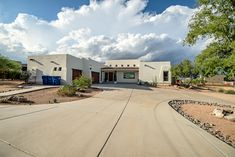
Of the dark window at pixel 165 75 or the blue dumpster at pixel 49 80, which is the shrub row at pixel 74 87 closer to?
the blue dumpster at pixel 49 80

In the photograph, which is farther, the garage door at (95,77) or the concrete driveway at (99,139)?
the garage door at (95,77)

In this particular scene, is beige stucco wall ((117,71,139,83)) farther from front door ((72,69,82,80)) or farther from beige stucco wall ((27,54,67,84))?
beige stucco wall ((27,54,67,84))

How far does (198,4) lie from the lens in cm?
1294

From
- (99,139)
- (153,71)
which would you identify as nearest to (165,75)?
(153,71)

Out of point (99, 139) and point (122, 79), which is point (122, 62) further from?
point (99, 139)

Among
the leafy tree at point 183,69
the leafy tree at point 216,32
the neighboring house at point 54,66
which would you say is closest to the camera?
the leafy tree at point 216,32

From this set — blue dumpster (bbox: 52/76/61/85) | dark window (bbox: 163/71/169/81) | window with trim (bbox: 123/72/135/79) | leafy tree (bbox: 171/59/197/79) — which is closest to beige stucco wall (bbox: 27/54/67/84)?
blue dumpster (bbox: 52/76/61/85)

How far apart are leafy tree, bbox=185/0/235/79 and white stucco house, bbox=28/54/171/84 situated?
19.3 metres

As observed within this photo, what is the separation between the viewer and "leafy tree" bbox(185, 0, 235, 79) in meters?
10.9

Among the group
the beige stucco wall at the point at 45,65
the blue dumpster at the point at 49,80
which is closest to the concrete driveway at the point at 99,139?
the blue dumpster at the point at 49,80

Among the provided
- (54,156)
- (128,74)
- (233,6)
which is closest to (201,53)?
(233,6)

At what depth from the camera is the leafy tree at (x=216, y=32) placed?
1090 cm

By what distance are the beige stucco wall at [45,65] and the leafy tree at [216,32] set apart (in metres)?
19.2

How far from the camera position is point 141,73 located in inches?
1390
